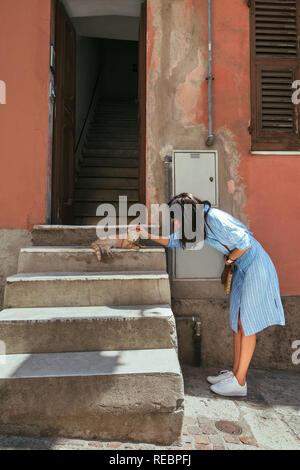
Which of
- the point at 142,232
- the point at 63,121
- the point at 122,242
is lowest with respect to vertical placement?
the point at 122,242

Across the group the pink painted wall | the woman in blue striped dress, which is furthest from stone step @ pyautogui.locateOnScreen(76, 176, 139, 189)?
the woman in blue striped dress

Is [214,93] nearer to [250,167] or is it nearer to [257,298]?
[250,167]

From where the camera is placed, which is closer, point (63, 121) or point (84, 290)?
point (84, 290)

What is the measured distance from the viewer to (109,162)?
7594 millimetres

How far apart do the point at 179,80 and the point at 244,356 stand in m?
3.36

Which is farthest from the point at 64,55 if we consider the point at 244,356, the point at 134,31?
the point at 244,356

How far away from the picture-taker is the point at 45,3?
4.07m

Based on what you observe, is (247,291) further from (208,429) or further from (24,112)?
(24,112)

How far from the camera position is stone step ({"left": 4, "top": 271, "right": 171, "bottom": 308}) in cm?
283

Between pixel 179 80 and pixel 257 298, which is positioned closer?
pixel 257 298

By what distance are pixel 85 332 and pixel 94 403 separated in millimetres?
542

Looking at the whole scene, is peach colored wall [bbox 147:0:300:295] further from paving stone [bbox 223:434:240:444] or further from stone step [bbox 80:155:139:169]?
stone step [bbox 80:155:139:169]

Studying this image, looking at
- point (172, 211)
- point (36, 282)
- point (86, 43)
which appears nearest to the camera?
point (36, 282)

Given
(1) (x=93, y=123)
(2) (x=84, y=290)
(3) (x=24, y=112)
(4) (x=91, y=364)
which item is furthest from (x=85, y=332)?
(1) (x=93, y=123)
